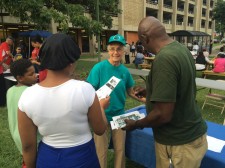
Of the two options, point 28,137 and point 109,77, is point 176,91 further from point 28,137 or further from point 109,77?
point 109,77

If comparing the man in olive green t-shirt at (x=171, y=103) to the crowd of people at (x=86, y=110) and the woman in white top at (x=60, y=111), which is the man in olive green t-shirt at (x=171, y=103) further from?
the woman in white top at (x=60, y=111)

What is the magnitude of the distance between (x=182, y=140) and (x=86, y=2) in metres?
10.6

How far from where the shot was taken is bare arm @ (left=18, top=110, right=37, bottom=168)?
58.2 inches

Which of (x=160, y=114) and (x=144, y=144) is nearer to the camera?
(x=160, y=114)

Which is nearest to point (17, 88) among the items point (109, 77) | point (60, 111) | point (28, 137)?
point (28, 137)

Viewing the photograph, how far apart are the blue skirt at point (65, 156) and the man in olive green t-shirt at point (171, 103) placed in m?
0.52

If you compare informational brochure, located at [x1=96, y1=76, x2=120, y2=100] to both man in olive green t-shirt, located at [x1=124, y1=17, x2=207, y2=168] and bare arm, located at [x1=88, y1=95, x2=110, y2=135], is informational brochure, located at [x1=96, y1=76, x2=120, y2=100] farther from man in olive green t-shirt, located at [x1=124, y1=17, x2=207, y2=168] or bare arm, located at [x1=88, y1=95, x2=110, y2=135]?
bare arm, located at [x1=88, y1=95, x2=110, y2=135]

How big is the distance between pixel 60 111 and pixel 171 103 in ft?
2.48

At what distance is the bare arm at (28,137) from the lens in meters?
1.48

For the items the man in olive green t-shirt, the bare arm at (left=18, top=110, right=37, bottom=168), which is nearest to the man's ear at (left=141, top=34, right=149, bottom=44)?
the man in olive green t-shirt

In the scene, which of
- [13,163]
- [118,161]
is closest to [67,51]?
[118,161]

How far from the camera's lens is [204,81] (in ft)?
19.6

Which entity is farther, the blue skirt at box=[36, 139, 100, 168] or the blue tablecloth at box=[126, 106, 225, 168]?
the blue tablecloth at box=[126, 106, 225, 168]

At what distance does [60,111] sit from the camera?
1408mm
